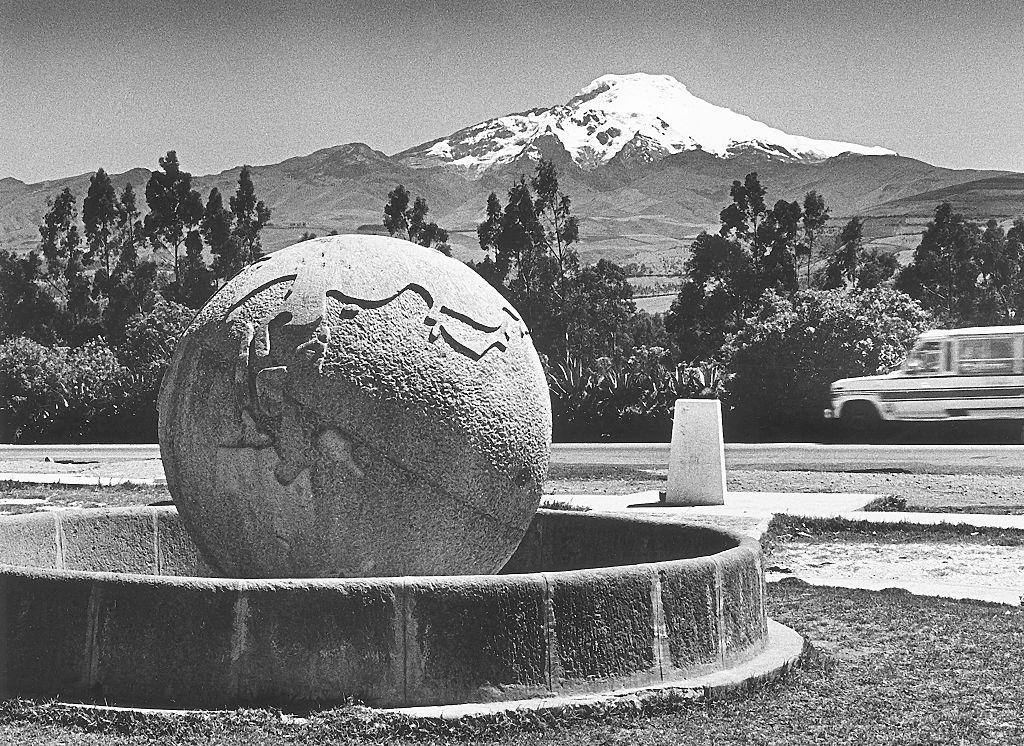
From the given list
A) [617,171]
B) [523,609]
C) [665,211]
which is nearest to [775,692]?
[523,609]

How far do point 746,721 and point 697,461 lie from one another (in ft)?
32.1

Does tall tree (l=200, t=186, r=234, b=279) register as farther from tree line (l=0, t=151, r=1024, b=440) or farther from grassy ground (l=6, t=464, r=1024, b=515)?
grassy ground (l=6, t=464, r=1024, b=515)

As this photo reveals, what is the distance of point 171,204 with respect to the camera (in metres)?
55.8

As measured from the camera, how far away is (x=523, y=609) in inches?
236

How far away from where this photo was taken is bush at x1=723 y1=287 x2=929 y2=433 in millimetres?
31203

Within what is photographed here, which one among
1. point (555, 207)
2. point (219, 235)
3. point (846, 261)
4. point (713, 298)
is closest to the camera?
point (713, 298)

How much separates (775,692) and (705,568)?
629mm

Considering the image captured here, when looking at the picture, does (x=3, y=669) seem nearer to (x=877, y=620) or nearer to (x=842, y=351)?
(x=877, y=620)

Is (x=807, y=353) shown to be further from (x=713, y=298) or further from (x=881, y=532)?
(x=881, y=532)

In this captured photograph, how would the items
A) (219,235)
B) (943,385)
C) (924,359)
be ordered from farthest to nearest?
1. (219,235)
2. (924,359)
3. (943,385)

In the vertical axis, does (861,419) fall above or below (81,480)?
below

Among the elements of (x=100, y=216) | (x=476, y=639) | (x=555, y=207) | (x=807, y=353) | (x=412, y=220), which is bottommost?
(x=476, y=639)

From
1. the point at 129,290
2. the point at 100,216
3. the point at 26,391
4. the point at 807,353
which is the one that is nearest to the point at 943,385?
the point at 807,353

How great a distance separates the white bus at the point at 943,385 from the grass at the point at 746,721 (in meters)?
23.9
